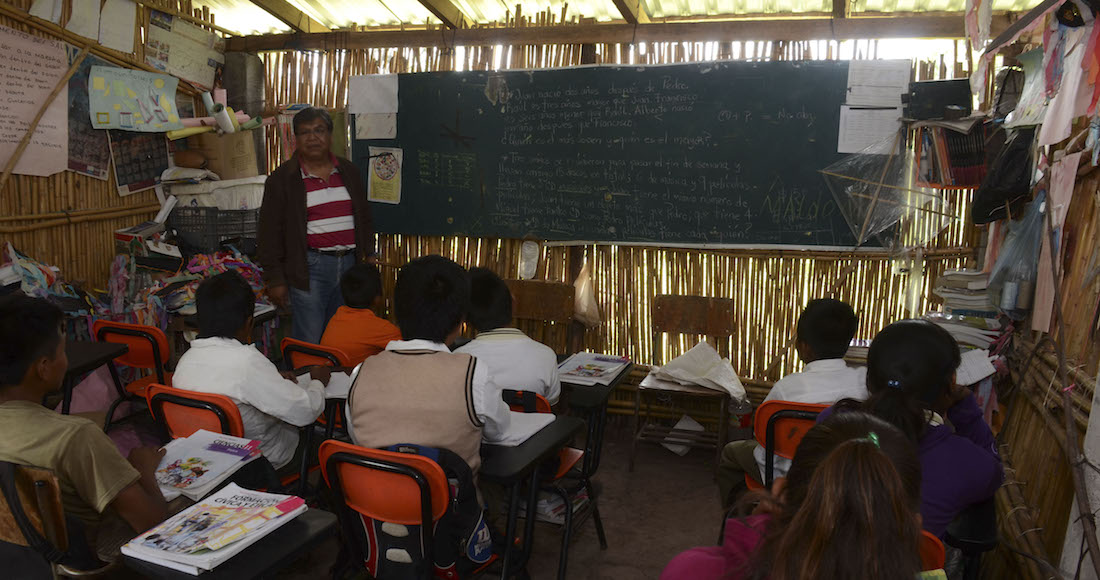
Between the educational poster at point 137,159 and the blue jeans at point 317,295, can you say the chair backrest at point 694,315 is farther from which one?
the educational poster at point 137,159

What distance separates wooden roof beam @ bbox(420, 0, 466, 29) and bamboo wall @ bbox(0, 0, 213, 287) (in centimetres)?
192

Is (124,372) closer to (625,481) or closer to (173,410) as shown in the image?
(173,410)

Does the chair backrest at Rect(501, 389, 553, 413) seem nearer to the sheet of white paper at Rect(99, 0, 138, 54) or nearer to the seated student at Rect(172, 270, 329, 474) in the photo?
the seated student at Rect(172, 270, 329, 474)

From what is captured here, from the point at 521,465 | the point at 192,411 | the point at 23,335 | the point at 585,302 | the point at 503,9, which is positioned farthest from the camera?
the point at 503,9

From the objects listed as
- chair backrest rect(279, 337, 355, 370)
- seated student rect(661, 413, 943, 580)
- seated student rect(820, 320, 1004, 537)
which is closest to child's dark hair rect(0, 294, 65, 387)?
chair backrest rect(279, 337, 355, 370)

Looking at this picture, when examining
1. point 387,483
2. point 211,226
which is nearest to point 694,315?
point 387,483

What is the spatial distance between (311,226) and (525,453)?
8.98 feet

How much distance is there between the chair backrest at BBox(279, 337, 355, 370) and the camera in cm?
310

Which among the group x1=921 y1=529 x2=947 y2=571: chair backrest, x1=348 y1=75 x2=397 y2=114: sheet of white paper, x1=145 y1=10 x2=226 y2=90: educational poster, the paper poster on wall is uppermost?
x1=145 y1=10 x2=226 y2=90: educational poster

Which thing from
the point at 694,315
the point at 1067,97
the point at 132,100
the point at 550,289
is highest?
the point at 132,100

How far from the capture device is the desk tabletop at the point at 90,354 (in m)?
2.88

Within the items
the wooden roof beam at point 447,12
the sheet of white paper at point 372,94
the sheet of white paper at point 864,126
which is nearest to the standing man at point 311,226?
the sheet of white paper at point 372,94

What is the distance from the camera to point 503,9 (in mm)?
4820

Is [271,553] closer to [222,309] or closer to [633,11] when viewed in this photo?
[222,309]
